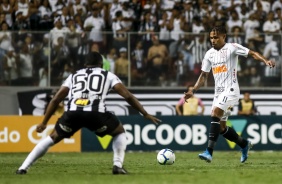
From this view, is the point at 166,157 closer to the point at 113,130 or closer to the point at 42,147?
the point at 113,130

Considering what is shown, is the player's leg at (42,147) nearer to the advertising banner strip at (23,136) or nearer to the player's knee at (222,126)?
the player's knee at (222,126)

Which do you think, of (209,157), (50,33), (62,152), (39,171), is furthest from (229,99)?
(50,33)

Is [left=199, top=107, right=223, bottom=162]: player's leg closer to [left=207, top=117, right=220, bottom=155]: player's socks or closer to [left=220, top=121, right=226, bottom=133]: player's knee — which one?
[left=207, top=117, right=220, bottom=155]: player's socks

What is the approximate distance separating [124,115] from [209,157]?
9.49 m

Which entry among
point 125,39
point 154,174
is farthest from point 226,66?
point 125,39

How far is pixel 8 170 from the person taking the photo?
1538 centimetres

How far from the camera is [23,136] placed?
2509cm

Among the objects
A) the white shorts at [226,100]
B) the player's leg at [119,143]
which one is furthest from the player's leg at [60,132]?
the white shorts at [226,100]

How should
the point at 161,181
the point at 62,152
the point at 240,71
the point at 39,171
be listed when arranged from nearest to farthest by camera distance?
the point at 161,181, the point at 39,171, the point at 62,152, the point at 240,71

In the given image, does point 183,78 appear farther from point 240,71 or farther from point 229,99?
point 229,99

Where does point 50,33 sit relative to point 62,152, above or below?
above

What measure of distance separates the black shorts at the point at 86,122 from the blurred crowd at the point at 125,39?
42.6 ft

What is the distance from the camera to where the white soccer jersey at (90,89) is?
13.0 metres

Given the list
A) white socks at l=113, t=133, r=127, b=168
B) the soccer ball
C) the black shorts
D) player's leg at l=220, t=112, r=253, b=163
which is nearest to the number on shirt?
the black shorts
